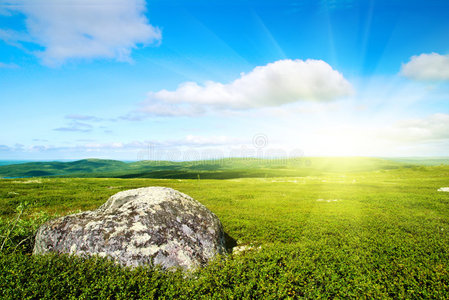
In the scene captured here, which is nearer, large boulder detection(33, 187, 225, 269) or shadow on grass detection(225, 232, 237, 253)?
large boulder detection(33, 187, 225, 269)

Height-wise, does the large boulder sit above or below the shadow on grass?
above

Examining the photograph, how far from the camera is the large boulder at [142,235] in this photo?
827 cm

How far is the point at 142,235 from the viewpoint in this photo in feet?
28.6

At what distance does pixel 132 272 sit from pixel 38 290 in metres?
2.45

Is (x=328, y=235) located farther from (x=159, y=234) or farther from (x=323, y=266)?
(x=159, y=234)

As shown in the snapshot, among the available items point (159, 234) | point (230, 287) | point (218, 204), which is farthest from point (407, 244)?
point (218, 204)

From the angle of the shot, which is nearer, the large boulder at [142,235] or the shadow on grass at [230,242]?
the large boulder at [142,235]

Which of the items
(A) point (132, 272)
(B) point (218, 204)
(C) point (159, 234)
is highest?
(C) point (159, 234)

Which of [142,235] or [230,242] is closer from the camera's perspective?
[142,235]

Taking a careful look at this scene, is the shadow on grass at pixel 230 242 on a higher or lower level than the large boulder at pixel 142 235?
lower

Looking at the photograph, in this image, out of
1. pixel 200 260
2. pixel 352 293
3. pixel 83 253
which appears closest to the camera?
pixel 352 293

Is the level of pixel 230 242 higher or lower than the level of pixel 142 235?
lower

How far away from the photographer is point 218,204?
24391 millimetres

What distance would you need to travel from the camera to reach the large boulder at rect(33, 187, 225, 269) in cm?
827
